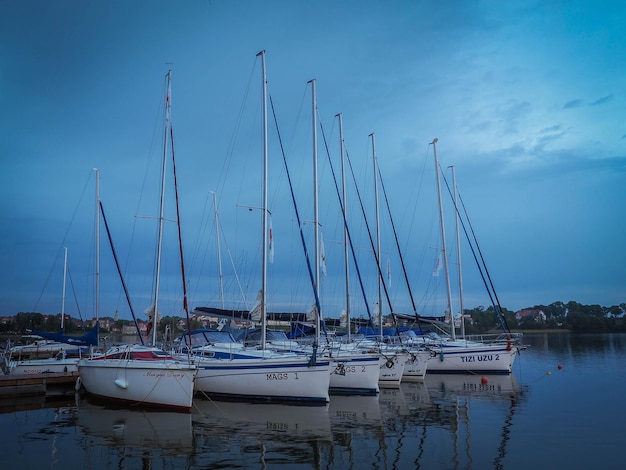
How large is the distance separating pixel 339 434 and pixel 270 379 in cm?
554

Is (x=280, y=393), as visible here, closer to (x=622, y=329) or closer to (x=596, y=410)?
(x=596, y=410)

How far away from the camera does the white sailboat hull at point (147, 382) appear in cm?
1798

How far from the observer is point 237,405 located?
19.5 meters

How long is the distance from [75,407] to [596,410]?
2018 centimetres

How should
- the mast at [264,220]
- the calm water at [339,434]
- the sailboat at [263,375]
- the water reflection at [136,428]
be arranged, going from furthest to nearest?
the mast at [264,220] → the sailboat at [263,375] → the water reflection at [136,428] → the calm water at [339,434]

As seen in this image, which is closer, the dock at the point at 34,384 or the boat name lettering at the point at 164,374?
the boat name lettering at the point at 164,374

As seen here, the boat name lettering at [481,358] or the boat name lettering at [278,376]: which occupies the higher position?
the boat name lettering at [278,376]

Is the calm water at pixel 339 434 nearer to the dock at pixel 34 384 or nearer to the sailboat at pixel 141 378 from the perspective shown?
the sailboat at pixel 141 378

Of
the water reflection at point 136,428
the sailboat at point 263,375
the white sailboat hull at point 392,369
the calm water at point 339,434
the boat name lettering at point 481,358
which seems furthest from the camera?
the boat name lettering at point 481,358

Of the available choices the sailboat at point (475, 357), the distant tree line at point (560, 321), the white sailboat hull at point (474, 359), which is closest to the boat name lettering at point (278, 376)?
the sailboat at point (475, 357)

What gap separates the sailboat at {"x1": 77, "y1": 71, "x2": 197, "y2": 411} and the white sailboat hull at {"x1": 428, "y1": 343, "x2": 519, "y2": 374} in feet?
56.7

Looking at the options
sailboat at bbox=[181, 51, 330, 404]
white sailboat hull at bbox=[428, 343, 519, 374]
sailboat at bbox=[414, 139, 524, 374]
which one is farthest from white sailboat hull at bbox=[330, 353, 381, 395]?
white sailboat hull at bbox=[428, 343, 519, 374]

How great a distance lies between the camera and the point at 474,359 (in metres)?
31.0

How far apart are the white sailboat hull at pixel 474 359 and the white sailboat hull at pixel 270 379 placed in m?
13.4
